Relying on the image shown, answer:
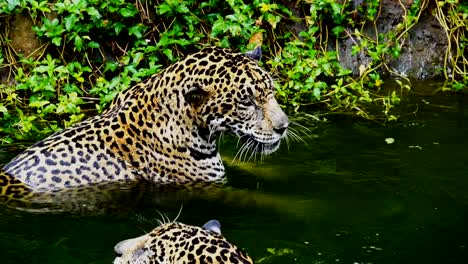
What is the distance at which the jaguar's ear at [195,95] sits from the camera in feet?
36.8

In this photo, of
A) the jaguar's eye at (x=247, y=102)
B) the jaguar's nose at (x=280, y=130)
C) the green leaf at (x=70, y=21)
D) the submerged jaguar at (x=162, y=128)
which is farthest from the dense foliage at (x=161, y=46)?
the jaguar's nose at (x=280, y=130)

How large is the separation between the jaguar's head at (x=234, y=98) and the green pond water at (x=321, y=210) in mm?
699

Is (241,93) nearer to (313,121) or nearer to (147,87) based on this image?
(147,87)

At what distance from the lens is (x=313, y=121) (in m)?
14.3

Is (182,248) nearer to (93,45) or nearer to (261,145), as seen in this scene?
(261,145)

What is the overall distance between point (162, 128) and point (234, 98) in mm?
847

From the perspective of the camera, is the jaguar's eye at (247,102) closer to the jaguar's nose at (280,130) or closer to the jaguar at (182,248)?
the jaguar's nose at (280,130)

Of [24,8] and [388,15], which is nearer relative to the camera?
[24,8]

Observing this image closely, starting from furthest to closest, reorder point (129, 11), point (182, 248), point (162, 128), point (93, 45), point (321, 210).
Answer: point (129, 11) → point (93, 45) → point (162, 128) → point (321, 210) → point (182, 248)

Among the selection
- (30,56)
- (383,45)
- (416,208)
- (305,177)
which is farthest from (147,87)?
(383,45)

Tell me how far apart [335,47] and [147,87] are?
→ 5380 mm

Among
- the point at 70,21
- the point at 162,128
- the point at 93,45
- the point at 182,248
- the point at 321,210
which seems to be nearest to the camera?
the point at 182,248

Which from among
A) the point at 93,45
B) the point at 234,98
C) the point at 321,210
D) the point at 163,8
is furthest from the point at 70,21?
the point at 321,210

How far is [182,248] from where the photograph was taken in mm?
8289
